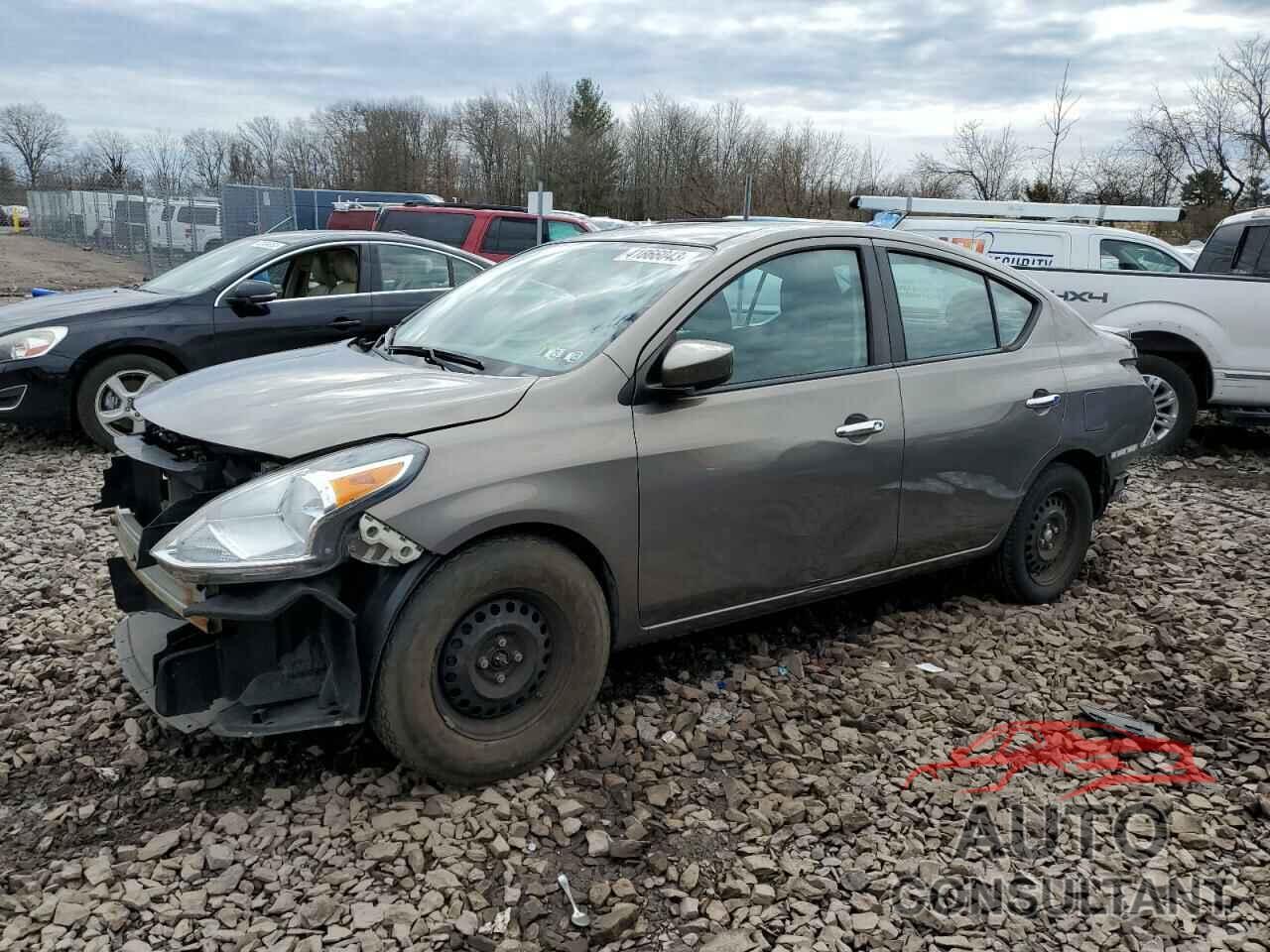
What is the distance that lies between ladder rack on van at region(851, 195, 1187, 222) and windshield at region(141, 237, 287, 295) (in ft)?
29.0

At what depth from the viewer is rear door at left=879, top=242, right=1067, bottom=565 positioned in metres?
4.18

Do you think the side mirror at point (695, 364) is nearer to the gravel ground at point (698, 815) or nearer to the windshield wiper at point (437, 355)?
the windshield wiper at point (437, 355)

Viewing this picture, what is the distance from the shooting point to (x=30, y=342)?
6984mm

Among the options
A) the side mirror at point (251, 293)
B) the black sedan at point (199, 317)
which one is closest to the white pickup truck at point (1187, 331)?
the black sedan at point (199, 317)

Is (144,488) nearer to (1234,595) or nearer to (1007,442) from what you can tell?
(1007,442)

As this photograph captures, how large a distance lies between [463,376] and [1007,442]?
240 centimetres

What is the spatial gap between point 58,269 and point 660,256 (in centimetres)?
3045

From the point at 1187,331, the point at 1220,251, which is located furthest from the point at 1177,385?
the point at 1220,251

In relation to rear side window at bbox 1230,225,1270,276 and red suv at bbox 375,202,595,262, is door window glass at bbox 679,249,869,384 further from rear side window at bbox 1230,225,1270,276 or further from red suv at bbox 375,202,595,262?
red suv at bbox 375,202,595,262

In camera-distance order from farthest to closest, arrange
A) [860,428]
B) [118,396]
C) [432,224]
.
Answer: [432,224]
[118,396]
[860,428]

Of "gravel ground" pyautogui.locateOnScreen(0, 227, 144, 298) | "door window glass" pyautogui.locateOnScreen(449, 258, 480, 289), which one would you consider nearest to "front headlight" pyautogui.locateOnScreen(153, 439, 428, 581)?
"door window glass" pyautogui.locateOnScreen(449, 258, 480, 289)

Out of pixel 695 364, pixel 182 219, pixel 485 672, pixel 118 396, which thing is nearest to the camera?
pixel 485 672

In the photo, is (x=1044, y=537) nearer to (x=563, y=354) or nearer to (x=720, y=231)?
(x=720, y=231)

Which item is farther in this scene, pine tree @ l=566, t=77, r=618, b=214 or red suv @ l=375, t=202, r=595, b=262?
pine tree @ l=566, t=77, r=618, b=214
